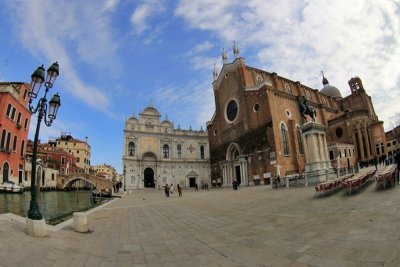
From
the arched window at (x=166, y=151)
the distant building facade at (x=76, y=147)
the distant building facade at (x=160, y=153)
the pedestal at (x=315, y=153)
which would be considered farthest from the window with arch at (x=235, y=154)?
the distant building facade at (x=76, y=147)

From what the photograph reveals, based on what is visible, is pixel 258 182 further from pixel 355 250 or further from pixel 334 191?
pixel 355 250

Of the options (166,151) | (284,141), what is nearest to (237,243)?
(284,141)

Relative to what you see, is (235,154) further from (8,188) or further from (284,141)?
(8,188)

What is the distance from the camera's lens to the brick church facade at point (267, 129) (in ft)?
99.2

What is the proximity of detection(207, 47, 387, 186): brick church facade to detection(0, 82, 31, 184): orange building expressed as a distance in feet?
90.1

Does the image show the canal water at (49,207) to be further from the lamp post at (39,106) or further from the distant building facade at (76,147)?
the distant building facade at (76,147)

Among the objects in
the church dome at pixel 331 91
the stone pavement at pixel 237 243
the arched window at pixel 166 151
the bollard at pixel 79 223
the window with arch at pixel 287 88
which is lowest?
the stone pavement at pixel 237 243

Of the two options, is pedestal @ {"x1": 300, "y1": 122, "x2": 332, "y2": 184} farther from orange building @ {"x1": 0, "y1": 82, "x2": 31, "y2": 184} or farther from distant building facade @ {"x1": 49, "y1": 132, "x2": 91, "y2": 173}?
distant building facade @ {"x1": 49, "y1": 132, "x2": 91, "y2": 173}

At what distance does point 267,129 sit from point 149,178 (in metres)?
24.8

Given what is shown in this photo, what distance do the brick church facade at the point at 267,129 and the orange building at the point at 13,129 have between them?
27.5 metres

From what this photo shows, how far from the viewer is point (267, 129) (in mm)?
30469

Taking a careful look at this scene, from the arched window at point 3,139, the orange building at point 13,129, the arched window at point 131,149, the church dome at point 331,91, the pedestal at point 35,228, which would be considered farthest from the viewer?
the church dome at point 331,91

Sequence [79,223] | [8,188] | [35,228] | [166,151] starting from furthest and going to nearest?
[166,151]
[8,188]
[79,223]
[35,228]

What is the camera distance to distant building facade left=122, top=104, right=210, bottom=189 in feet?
141
